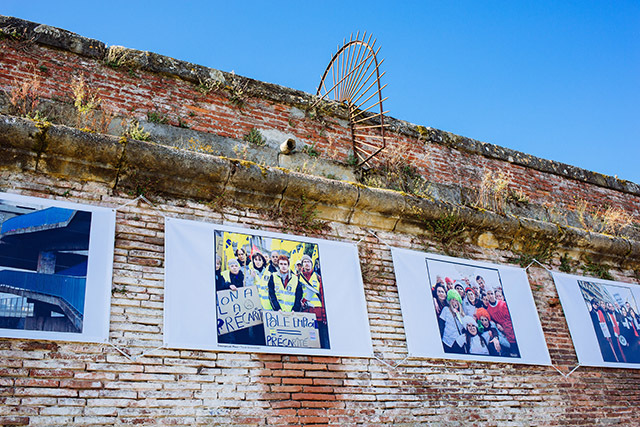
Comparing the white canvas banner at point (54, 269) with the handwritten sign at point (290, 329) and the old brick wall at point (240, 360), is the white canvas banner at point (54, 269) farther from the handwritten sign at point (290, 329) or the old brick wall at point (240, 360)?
the handwritten sign at point (290, 329)

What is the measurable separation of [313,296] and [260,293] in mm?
532

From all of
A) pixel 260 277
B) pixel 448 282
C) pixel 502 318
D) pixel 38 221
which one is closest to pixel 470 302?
pixel 448 282

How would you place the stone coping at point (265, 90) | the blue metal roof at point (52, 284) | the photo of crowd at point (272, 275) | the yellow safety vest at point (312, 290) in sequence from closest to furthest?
the blue metal roof at point (52, 284)
the photo of crowd at point (272, 275)
the yellow safety vest at point (312, 290)
the stone coping at point (265, 90)

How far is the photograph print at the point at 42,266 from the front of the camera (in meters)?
3.95

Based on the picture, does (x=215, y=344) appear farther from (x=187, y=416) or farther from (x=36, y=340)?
(x=36, y=340)

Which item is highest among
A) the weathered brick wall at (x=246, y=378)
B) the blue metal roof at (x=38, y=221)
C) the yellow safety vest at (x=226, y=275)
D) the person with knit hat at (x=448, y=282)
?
the blue metal roof at (x=38, y=221)

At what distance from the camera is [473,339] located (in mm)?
5660

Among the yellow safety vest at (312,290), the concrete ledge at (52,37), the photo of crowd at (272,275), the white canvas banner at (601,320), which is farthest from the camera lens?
the white canvas banner at (601,320)

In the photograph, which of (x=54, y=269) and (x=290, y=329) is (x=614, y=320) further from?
(x=54, y=269)

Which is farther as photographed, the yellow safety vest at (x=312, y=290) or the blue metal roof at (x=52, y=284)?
the yellow safety vest at (x=312, y=290)

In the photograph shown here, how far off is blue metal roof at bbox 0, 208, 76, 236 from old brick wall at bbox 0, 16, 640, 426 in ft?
0.68

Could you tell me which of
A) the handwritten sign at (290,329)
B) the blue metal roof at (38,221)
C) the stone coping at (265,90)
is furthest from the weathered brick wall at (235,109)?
the handwritten sign at (290,329)

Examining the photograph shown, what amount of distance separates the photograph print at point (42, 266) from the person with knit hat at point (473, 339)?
12.0 ft

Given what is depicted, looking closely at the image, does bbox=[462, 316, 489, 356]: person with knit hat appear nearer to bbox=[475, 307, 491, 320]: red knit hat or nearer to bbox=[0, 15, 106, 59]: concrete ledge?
bbox=[475, 307, 491, 320]: red knit hat
